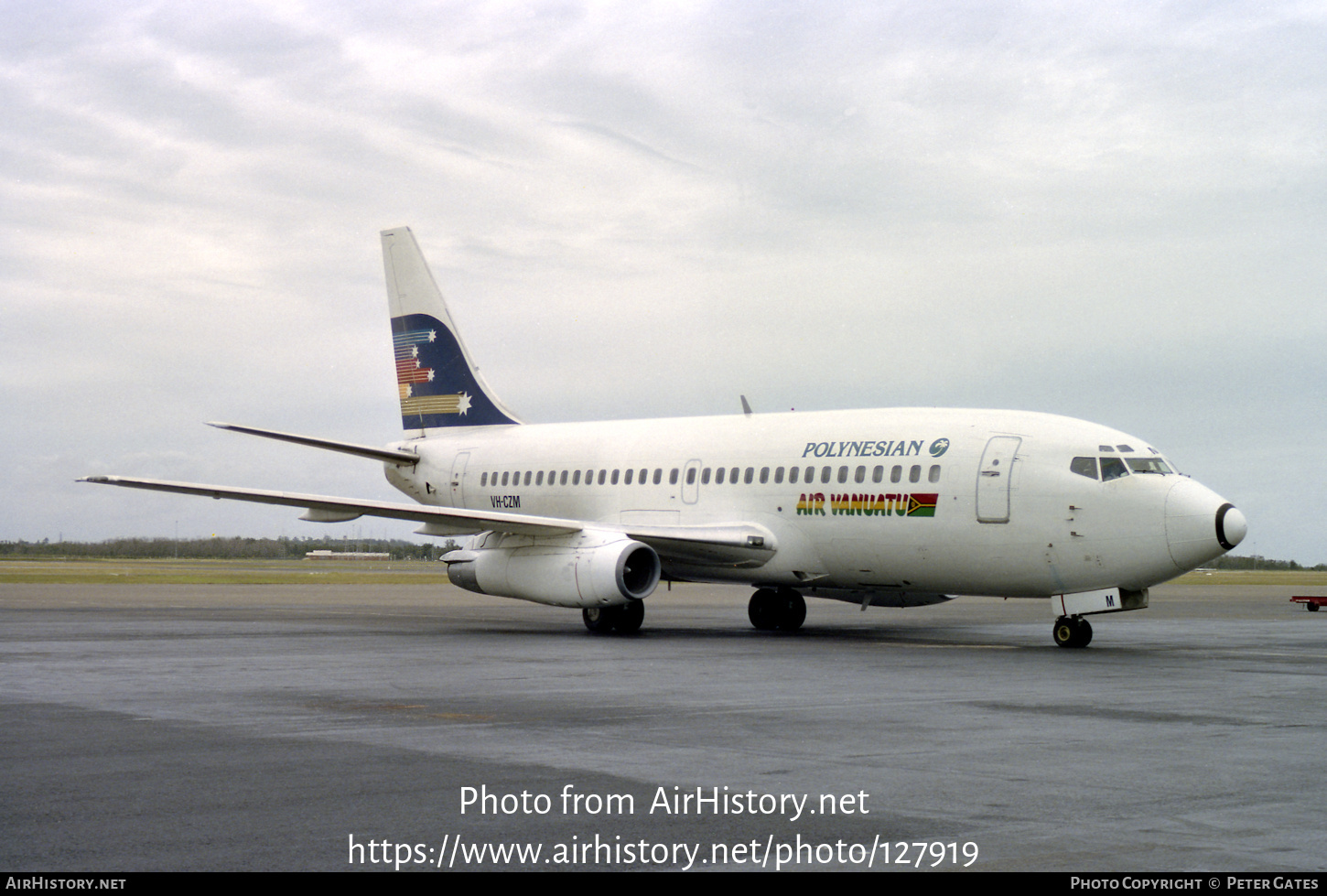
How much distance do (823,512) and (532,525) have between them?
17.1 ft

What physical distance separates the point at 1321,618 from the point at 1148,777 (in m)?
27.0

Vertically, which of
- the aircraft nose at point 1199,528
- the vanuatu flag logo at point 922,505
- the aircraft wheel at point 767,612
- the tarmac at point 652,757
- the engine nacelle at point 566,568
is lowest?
the aircraft wheel at point 767,612

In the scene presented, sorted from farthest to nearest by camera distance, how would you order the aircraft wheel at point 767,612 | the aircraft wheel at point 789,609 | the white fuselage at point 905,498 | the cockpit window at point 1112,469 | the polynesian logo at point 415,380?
the polynesian logo at point 415,380
the aircraft wheel at point 767,612
the aircraft wheel at point 789,609
the cockpit window at point 1112,469
the white fuselage at point 905,498

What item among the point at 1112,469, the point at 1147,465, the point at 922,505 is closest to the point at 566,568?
the point at 922,505

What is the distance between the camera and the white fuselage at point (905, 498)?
2041 centimetres

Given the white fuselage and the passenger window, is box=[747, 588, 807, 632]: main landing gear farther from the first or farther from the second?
the passenger window

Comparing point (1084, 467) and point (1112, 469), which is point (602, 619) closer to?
point (1084, 467)

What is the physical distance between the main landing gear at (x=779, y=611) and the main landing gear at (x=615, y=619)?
3147 mm

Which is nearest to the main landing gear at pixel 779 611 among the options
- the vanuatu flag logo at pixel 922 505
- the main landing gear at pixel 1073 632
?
the vanuatu flag logo at pixel 922 505

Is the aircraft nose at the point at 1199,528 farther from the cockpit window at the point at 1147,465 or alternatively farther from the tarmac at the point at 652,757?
the tarmac at the point at 652,757

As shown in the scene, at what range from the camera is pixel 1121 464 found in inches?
819

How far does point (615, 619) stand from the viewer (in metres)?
24.5
